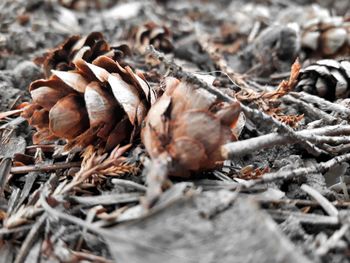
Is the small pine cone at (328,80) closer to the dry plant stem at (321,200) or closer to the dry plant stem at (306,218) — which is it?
the dry plant stem at (321,200)

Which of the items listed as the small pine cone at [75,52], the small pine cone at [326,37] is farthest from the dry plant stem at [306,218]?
the small pine cone at [326,37]

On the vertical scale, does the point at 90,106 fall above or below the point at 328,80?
above

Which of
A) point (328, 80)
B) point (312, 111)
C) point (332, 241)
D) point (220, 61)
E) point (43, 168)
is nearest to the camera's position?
point (332, 241)

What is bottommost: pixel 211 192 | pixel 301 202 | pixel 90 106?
pixel 301 202

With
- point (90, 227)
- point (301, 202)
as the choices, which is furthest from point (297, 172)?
point (90, 227)

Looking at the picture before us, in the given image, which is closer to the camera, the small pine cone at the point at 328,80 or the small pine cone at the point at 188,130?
the small pine cone at the point at 188,130

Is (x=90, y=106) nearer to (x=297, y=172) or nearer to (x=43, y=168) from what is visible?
(x=43, y=168)
